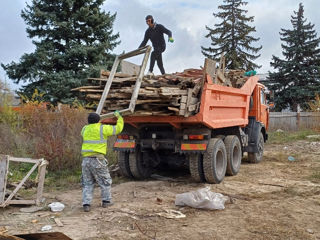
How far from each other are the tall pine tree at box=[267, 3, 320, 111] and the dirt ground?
1998cm

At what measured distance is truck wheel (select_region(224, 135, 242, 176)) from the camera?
7.42 meters

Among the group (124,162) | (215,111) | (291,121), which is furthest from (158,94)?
(291,121)

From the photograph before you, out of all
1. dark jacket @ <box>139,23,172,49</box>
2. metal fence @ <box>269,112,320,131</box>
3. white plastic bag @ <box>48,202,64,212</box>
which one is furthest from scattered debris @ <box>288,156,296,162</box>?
metal fence @ <box>269,112,320,131</box>

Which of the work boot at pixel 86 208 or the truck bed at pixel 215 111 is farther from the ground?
the truck bed at pixel 215 111

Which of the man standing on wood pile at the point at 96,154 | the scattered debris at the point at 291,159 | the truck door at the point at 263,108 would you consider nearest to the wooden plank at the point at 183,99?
the man standing on wood pile at the point at 96,154

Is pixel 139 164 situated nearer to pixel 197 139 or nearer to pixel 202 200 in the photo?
pixel 197 139

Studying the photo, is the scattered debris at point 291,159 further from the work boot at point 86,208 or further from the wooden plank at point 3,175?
the wooden plank at point 3,175

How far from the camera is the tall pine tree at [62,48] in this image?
51.3 feet

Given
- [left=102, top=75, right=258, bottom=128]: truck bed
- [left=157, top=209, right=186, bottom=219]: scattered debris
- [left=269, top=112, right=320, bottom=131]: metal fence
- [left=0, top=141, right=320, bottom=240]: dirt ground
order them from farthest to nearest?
[left=269, top=112, right=320, bottom=131]: metal fence < [left=102, top=75, right=258, bottom=128]: truck bed < [left=157, top=209, right=186, bottom=219]: scattered debris < [left=0, top=141, right=320, bottom=240]: dirt ground

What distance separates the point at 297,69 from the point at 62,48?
1836cm

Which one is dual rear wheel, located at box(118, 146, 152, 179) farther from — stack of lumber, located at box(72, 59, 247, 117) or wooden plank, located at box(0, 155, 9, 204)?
wooden plank, located at box(0, 155, 9, 204)

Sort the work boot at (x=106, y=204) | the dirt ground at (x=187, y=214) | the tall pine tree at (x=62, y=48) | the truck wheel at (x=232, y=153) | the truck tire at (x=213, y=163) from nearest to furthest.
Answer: the dirt ground at (x=187, y=214) → the work boot at (x=106, y=204) → the truck tire at (x=213, y=163) → the truck wheel at (x=232, y=153) → the tall pine tree at (x=62, y=48)

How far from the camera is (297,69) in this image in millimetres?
26109

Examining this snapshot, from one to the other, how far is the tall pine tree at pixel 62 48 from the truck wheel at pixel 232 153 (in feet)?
32.0
